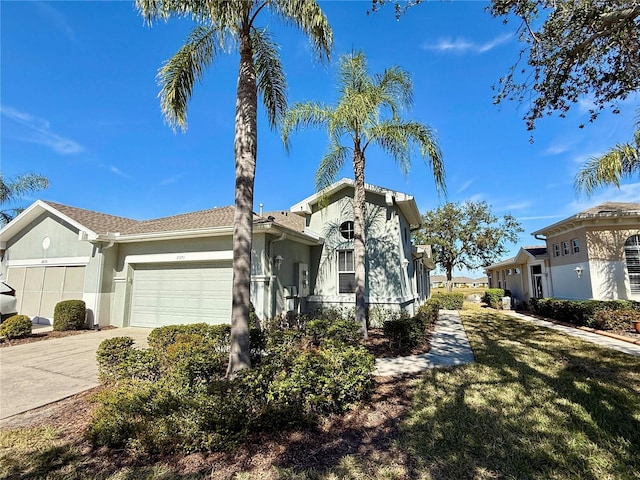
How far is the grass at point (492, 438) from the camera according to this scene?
3.18 m

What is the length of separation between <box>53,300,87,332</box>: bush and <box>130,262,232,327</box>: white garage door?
177 cm

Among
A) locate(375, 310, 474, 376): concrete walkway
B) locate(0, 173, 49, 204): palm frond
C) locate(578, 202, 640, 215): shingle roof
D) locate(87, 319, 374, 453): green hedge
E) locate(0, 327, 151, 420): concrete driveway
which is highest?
locate(0, 173, 49, 204): palm frond

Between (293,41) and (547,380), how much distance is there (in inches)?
351

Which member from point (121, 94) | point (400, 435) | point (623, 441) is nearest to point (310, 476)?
point (400, 435)

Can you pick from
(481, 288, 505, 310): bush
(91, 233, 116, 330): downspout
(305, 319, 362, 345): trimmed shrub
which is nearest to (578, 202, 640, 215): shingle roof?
(481, 288, 505, 310): bush

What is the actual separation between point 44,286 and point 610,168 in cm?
2367

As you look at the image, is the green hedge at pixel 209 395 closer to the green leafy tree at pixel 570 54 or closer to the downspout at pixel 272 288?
the downspout at pixel 272 288

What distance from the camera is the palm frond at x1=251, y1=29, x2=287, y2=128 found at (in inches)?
281

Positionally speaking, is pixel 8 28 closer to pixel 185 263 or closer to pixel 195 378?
pixel 185 263

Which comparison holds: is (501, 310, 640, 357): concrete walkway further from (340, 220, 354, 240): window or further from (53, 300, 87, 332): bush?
(53, 300, 87, 332): bush

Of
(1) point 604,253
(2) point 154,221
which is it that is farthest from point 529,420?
(2) point 154,221

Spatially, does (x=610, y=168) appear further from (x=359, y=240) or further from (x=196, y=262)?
(x=196, y=262)

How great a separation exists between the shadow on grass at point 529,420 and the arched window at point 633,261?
8.75 metres

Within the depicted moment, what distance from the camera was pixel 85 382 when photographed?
6.06 m
